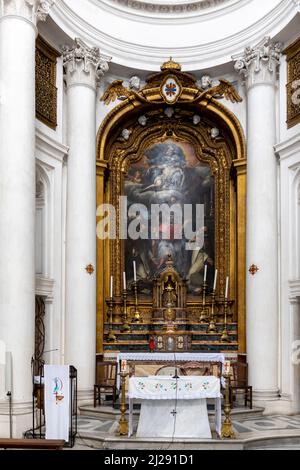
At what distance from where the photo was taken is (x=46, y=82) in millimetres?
15602

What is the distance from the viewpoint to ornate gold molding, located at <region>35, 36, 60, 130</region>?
597 inches

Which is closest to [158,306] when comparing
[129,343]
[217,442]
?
[129,343]

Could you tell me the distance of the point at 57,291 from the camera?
15.7 metres

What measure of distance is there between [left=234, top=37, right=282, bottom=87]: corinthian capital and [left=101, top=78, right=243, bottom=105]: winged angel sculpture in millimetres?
1084

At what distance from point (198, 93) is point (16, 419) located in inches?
366

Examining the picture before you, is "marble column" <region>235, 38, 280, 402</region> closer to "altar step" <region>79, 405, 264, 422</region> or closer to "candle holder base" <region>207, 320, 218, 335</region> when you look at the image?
"altar step" <region>79, 405, 264, 422</region>

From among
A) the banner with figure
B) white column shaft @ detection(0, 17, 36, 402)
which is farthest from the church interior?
the banner with figure

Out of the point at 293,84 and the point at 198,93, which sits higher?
the point at 198,93

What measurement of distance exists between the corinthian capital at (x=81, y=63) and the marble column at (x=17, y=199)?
2.78 m

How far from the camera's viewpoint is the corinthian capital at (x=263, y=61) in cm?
1622

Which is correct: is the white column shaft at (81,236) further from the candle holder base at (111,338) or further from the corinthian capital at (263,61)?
the corinthian capital at (263,61)

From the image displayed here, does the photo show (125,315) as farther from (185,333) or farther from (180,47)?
(180,47)

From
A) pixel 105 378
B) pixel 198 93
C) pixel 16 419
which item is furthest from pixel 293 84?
pixel 16 419
